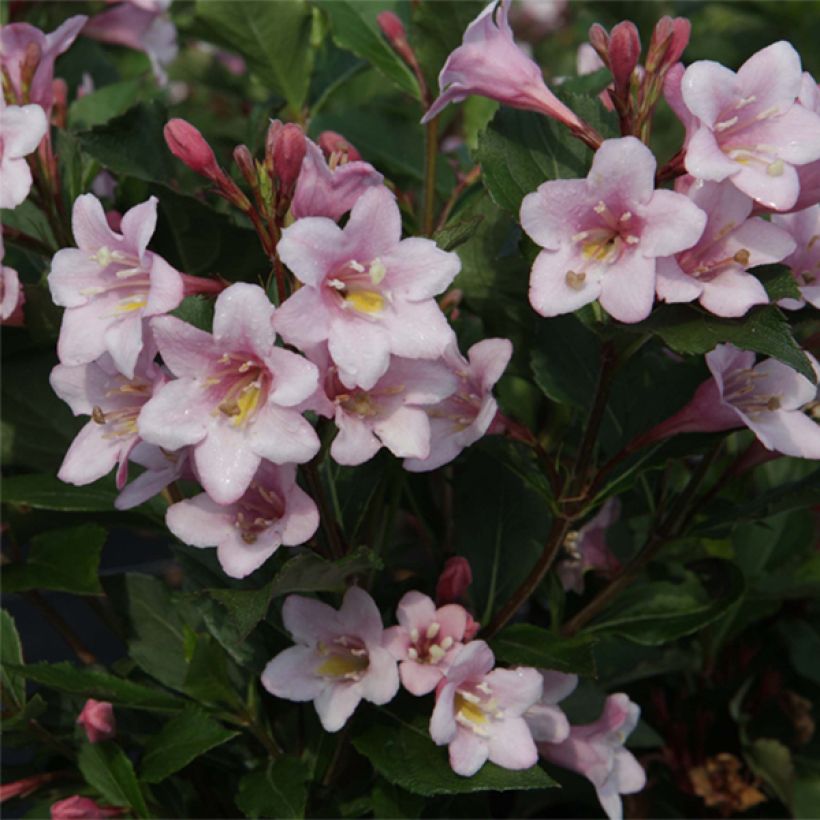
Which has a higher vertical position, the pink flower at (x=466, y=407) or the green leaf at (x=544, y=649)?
the pink flower at (x=466, y=407)

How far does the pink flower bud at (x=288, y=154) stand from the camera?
710 mm

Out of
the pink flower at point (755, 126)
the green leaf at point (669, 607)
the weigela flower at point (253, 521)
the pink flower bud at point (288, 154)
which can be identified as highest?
the pink flower at point (755, 126)

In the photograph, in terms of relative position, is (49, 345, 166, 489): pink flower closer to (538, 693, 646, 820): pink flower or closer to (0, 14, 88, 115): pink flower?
(0, 14, 88, 115): pink flower

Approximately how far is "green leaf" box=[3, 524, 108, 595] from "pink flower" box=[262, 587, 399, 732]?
7.3 inches

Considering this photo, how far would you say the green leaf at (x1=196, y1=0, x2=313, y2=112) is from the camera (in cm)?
114

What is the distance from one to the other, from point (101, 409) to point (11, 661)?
0.29m

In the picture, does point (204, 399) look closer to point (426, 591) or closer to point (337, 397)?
point (337, 397)

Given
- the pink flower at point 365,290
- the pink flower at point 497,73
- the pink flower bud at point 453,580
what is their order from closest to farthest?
the pink flower at point 365,290 < the pink flower at point 497,73 < the pink flower bud at point 453,580

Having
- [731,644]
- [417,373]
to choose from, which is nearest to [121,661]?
[417,373]

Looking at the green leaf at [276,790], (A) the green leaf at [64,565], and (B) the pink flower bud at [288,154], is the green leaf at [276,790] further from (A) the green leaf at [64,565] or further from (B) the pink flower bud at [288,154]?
(B) the pink flower bud at [288,154]

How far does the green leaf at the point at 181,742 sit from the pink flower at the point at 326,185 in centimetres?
40

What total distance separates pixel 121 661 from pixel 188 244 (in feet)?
1.25

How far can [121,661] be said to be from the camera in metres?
1.04

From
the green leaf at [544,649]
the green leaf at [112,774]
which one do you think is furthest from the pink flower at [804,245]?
the green leaf at [112,774]
